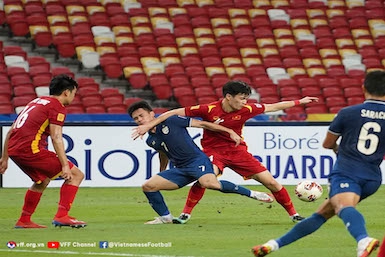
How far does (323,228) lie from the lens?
11219 mm

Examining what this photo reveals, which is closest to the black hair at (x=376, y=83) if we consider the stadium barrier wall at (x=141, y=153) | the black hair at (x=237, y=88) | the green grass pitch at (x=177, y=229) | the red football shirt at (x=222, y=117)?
the green grass pitch at (x=177, y=229)

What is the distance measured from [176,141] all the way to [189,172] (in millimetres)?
Result: 394

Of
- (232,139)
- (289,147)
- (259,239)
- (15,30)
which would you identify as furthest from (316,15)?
(259,239)

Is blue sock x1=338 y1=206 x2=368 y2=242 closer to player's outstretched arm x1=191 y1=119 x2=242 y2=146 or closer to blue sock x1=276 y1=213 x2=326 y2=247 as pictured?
blue sock x1=276 y1=213 x2=326 y2=247

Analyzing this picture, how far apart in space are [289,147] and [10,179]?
4766 millimetres

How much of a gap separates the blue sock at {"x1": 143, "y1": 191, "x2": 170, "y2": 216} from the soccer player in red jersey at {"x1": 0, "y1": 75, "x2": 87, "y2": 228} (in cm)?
95

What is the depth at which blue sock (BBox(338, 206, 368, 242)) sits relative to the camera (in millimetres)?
7656

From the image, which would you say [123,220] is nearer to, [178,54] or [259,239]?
[259,239]

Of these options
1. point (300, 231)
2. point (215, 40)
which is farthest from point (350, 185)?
point (215, 40)

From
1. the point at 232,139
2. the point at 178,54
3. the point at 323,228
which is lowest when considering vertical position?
the point at 323,228

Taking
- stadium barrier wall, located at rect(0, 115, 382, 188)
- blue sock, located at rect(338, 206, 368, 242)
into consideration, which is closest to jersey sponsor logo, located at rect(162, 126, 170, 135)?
blue sock, located at rect(338, 206, 368, 242)

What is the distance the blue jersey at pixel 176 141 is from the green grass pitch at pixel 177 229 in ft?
2.53

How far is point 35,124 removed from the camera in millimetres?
10891

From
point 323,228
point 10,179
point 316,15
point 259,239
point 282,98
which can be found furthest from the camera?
point 316,15
